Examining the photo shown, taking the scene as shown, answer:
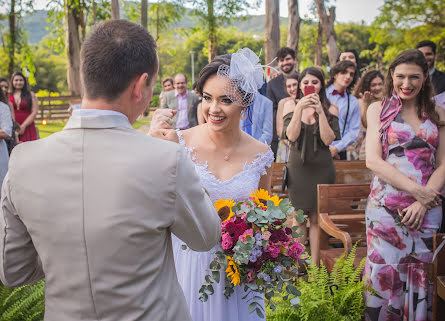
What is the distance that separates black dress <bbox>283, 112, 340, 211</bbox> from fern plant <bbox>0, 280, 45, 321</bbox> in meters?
2.69

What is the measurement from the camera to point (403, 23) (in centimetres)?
2075

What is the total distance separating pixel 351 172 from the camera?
516 centimetres

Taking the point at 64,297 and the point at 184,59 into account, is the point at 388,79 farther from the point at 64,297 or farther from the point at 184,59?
the point at 184,59

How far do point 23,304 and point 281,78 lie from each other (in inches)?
203

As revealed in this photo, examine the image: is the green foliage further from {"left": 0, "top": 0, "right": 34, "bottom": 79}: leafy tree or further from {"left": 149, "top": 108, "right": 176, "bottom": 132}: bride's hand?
{"left": 0, "top": 0, "right": 34, "bottom": 79}: leafy tree

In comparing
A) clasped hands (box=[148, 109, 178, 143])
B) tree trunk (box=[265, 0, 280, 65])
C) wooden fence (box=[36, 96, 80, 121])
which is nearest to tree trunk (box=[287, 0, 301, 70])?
tree trunk (box=[265, 0, 280, 65])

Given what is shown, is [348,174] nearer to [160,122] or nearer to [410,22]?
[160,122]

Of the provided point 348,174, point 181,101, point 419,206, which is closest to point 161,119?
point 419,206

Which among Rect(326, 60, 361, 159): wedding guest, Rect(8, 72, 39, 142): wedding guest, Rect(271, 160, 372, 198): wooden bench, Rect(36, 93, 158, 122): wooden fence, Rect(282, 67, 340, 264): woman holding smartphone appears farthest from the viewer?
Rect(36, 93, 158, 122): wooden fence

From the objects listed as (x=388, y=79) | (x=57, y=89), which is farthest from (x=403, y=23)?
(x=57, y=89)

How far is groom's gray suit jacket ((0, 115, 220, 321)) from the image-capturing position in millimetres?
1263

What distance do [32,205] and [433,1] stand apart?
22.7m

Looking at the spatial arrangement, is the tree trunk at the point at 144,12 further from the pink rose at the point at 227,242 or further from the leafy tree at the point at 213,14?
the pink rose at the point at 227,242

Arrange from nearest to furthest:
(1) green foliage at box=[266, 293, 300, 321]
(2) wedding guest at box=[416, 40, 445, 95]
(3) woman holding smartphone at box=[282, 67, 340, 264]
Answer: (1) green foliage at box=[266, 293, 300, 321] < (3) woman holding smartphone at box=[282, 67, 340, 264] < (2) wedding guest at box=[416, 40, 445, 95]
